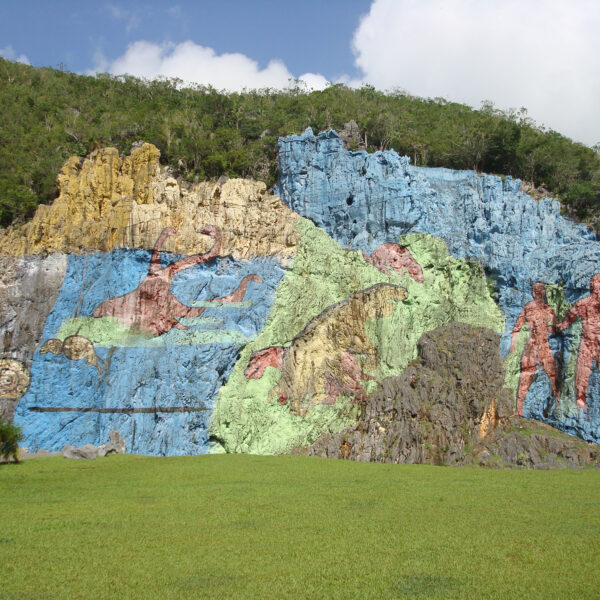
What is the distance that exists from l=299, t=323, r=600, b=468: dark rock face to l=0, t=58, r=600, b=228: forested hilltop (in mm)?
9341

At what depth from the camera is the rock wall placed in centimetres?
1842

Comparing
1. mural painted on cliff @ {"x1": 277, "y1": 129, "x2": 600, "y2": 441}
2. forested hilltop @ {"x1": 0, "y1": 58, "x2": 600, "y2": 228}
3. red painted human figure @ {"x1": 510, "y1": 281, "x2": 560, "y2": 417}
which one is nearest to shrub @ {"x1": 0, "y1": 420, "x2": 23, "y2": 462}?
forested hilltop @ {"x1": 0, "y1": 58, "x2": 600, "y2": 228}

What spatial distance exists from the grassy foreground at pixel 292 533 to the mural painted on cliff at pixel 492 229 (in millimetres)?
5913

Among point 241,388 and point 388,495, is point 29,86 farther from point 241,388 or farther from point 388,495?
point 388,495

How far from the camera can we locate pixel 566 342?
20.0m

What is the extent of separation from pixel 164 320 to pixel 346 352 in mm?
6012

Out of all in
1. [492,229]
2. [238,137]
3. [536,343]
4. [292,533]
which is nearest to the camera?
[292,533]

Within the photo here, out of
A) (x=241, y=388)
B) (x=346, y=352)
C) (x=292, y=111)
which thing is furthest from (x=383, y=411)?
(x=292, y=111)

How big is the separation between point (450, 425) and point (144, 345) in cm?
980

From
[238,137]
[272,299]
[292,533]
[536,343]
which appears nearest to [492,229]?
[536,343]

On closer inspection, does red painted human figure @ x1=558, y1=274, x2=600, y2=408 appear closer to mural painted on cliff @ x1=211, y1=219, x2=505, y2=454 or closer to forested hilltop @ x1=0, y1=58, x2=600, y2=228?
mural painted on cliff @ x1=211, y1=219, x2=505, y2=454

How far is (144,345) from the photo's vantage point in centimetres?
1920

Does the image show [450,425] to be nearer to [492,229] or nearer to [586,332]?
[586,332]

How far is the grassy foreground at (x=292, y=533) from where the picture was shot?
23.4 ft
